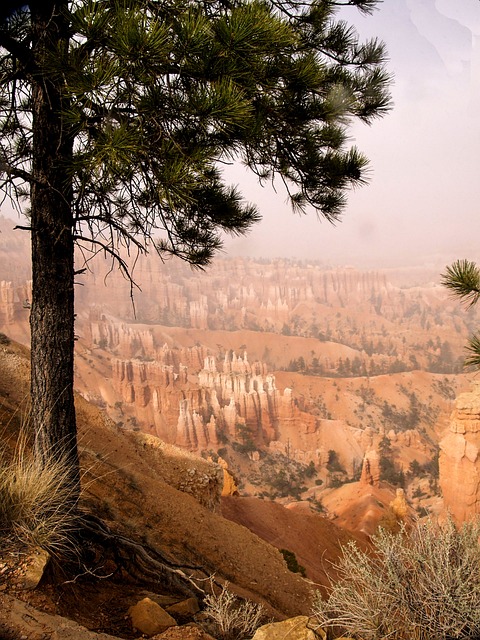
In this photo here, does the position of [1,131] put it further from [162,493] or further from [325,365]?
[325,365]

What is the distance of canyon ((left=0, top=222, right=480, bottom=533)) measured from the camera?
3550 cm

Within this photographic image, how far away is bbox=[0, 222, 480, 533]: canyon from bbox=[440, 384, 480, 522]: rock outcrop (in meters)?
0.09

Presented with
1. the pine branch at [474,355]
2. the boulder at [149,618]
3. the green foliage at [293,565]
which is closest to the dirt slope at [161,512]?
the boulder at [149,618]

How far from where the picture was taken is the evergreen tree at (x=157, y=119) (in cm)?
277

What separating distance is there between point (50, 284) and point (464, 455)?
22343 mm

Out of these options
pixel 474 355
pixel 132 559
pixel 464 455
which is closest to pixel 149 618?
pixel 132 559

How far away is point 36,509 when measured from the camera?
3.11 meters

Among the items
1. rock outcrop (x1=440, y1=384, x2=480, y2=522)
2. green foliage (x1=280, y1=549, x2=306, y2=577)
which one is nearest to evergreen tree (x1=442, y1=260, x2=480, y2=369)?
green foliage (x1=280, y1=549, x2=306, y2=577)

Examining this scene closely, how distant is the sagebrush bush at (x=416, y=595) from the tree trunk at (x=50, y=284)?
2136 mm

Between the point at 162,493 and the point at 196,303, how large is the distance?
3467 inches

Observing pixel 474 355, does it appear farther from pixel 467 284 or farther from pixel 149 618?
pixel 149 618

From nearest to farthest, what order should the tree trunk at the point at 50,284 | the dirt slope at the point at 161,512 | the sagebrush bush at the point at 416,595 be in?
the sagebrush bush at the point at 416,595 → the tree trunk at the point at 50,284 → the dirt slope at the point at 161,512

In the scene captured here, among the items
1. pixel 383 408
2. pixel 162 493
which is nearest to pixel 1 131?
pixel 162 493

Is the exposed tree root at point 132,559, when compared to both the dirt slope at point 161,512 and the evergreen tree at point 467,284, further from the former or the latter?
the evergreen tree at point 467,284
